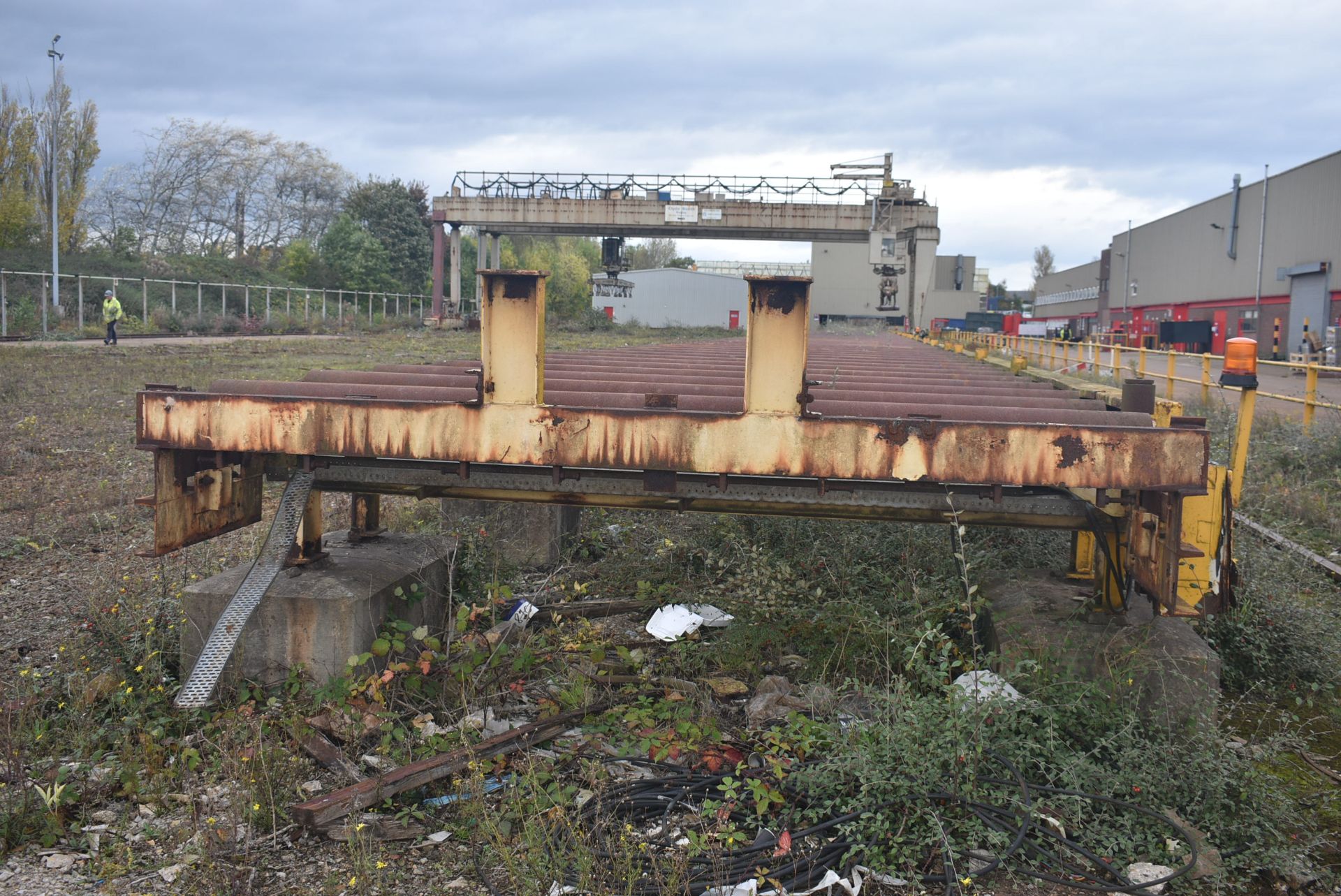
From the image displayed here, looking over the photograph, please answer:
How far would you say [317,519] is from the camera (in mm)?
→ 4156

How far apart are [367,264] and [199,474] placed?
175 feet

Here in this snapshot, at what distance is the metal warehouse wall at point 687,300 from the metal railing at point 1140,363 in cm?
3321

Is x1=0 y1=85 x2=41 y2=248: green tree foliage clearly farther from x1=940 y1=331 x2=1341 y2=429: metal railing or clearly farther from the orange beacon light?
the orange beacon light

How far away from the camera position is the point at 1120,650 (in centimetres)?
362

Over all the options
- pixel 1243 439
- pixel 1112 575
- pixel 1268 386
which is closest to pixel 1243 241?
pixel 1268 386

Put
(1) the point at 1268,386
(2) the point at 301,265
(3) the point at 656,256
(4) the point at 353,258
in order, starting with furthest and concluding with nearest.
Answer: (3) the point at 656,256, (4) the point at 353,258, (2) the point at 301,265, (1) the point at 1268,386

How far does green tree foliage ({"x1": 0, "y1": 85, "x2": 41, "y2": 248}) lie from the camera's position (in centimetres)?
3844

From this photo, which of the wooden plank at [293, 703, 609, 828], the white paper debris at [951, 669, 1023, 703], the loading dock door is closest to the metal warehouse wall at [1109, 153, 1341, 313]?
the loading dock door

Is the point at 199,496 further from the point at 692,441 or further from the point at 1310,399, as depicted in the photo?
the point at 1310,399

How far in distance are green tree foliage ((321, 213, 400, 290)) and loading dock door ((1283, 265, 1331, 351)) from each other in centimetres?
4307

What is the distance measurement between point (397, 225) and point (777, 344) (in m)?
58.8

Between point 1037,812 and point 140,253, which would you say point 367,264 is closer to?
point 140,253

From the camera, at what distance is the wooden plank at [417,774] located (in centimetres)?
276

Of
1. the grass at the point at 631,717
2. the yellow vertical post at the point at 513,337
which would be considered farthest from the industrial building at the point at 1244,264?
the yellow vertical post at the point at 513,337
